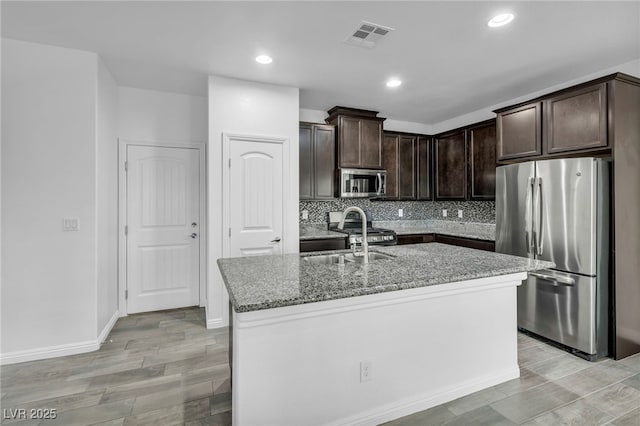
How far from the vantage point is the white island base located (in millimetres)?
1574

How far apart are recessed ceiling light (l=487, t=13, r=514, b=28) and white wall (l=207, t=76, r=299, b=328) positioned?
2.04 metres

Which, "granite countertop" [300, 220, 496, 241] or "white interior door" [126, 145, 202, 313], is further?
"granite countertop" [300, 220, 496, 241]

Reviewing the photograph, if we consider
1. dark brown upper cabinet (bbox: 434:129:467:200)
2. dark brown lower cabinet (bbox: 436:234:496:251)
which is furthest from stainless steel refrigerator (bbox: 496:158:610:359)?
dark brown upper cabinet (bbox: 434:129:467:200)

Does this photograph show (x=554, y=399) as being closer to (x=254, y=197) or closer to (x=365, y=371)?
(x=365, y=371)

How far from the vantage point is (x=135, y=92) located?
3.71 meters

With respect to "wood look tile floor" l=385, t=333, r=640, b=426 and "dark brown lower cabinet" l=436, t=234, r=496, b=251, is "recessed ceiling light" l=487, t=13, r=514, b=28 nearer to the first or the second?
"dark brown lower cabinet" l=436, t=234, r=496, b=251

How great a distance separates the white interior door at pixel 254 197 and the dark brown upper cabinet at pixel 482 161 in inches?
103

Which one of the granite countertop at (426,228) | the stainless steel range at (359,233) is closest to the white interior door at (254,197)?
the granite countertop at (426,228)

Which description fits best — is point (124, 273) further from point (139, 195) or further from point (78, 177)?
point (78, 177)

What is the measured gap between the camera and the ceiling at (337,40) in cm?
220

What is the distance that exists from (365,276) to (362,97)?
2.94 meters

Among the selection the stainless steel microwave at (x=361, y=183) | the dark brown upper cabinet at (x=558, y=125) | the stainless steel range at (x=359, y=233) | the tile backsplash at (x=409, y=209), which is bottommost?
the stainless steel range at (x=359, y=233)

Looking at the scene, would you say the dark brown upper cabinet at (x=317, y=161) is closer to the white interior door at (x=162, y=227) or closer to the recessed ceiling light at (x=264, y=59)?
A: the recessed ceiling light at (x=264, y=59)
